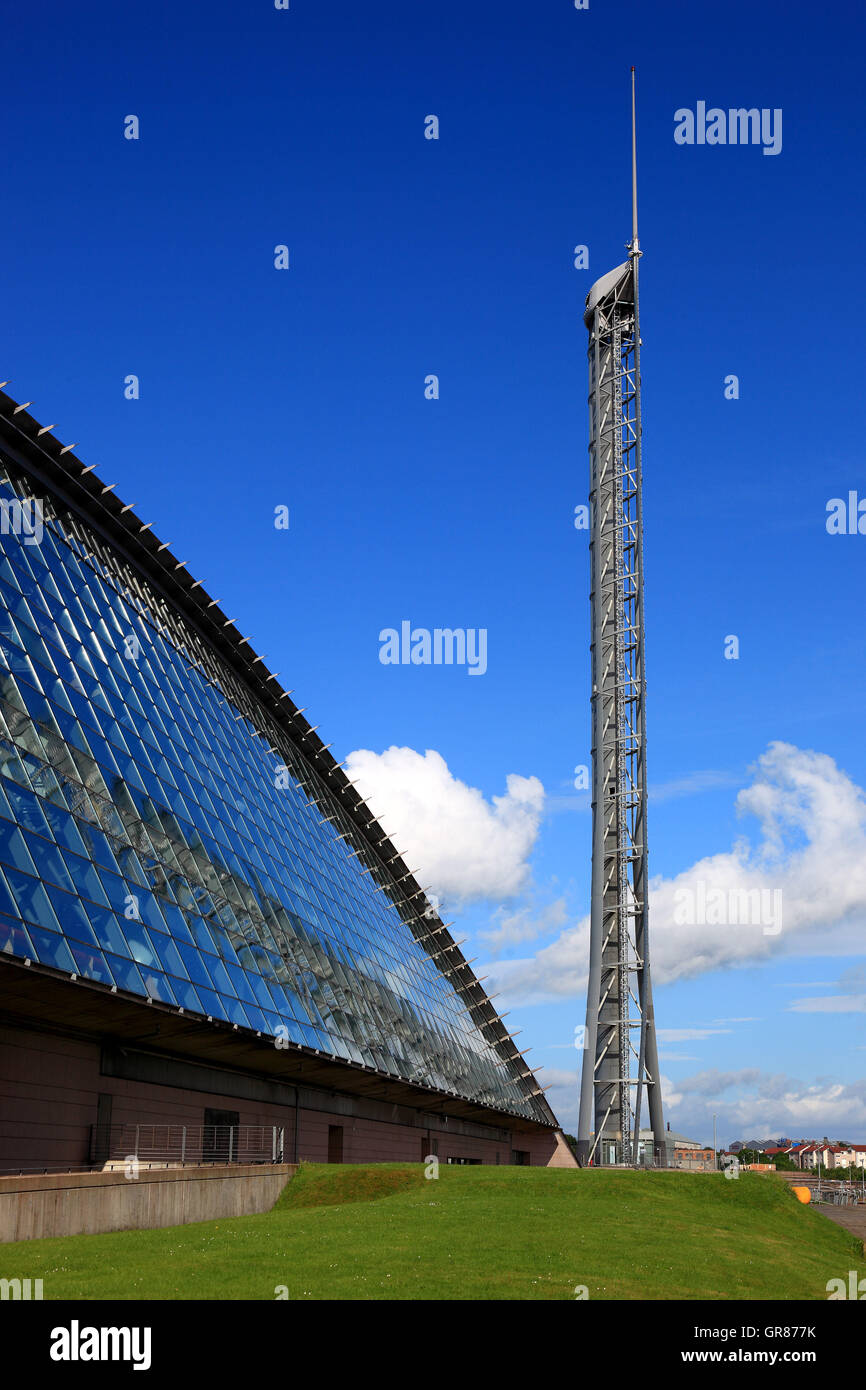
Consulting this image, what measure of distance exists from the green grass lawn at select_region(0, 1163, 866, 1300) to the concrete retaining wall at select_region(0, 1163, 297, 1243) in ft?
1.50

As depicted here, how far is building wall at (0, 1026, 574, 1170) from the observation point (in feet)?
84.8

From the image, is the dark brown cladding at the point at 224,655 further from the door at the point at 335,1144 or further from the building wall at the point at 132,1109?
the door at the point at 335,1144

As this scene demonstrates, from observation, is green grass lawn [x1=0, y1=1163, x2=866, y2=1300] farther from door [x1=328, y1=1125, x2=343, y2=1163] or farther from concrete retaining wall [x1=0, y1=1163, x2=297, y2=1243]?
door [x1=328, y1=1125, x2=343, y2=1163]

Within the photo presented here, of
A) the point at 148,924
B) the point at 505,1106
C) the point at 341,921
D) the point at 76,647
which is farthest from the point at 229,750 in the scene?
the point at 505,1106

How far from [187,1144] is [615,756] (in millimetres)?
35079

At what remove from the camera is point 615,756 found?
63.6 metres

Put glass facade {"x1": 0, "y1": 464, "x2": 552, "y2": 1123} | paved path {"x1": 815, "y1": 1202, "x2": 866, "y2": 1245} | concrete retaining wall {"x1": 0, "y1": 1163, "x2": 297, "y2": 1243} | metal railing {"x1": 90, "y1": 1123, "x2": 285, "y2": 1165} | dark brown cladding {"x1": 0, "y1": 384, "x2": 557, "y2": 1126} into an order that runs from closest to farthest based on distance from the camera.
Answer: concrete retaining wall {"x1": 0, "y1": 1163, "x2": 297, "y2": 1243}
glass facade {"x1": 0, "y1": 464, "x2": 552, "y2": 1123}
metal railing {"x1": 90, "y1": 1123, "x2": 285, "y2": 1165}
dark brown cladding {"x1": 0, "y1": 384, "x2": 557, "y2": 1126}
paved path {"x1": 815, "y1": 1202, "x2": 866, "y2": 1245}

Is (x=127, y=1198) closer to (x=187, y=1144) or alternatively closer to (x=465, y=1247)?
(x=465, y=1247)

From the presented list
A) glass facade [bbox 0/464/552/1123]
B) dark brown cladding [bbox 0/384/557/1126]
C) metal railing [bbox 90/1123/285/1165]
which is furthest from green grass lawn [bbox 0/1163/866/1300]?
dark brown cladding [bbox 0/384/557/1126]

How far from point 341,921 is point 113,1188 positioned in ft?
95.1

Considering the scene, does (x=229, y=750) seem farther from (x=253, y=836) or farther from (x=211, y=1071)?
(x=211, y=1071)

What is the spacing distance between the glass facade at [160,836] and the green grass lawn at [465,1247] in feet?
17.3
